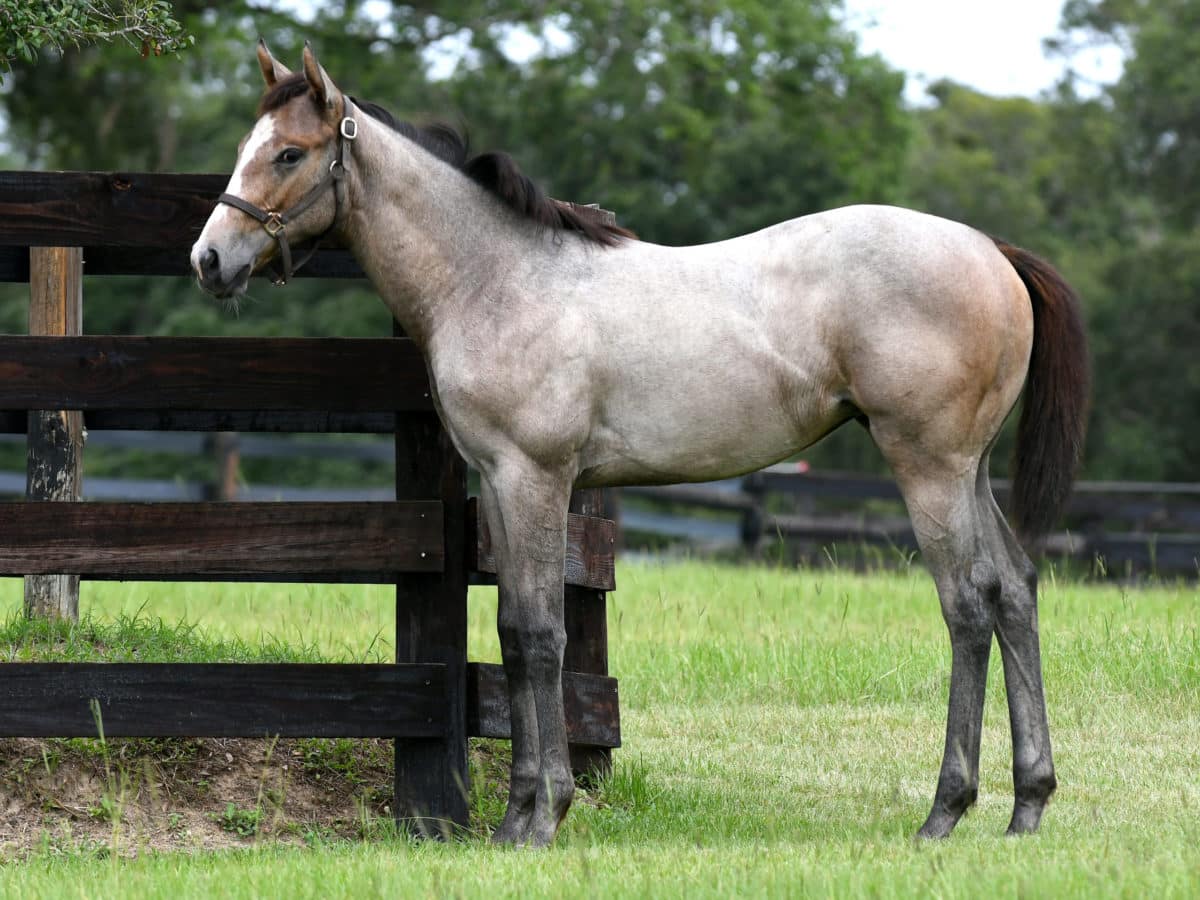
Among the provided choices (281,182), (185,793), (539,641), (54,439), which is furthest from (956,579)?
(54,439)

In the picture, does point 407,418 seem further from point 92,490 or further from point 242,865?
point 92,490

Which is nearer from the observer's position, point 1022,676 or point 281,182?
point 281,182

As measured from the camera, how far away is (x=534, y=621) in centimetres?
484

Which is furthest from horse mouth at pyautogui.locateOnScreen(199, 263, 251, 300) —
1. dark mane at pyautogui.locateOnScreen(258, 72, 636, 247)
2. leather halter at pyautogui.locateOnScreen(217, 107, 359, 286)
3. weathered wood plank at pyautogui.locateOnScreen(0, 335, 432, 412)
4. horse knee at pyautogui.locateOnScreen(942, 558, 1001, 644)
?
horse knee at pyautogui.locateOnScreen(942, 558, 1001, 644)

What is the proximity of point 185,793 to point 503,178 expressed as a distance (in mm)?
2414

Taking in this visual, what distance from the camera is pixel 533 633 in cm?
485

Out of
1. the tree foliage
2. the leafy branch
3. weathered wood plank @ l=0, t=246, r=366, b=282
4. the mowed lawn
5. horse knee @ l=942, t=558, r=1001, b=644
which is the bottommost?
the mowed lawn

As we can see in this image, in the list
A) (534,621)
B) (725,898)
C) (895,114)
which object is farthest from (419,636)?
(895,114)

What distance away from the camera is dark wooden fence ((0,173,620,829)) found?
4.96 metres

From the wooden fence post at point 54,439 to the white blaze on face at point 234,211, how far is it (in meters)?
1.33

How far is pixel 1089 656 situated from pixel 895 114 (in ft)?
54.1

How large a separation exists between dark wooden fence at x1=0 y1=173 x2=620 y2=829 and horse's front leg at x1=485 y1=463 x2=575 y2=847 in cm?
31

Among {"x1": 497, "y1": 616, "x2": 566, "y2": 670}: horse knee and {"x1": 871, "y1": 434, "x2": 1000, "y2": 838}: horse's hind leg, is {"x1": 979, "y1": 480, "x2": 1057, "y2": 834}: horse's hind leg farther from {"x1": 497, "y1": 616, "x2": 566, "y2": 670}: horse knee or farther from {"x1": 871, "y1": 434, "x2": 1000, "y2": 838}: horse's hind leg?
{"x1": 497, "y1": 616, "x2": 566, "y2": 670}: horse knee

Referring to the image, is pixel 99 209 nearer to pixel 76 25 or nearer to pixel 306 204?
pixel 76 25
